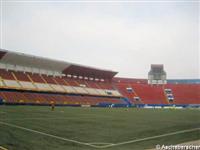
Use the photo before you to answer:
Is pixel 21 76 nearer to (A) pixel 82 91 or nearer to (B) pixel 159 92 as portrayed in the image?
(A) pixel 82 91

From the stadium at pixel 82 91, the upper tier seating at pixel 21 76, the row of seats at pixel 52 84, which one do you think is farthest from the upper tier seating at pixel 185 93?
the upper tier seating at pixel 21 76

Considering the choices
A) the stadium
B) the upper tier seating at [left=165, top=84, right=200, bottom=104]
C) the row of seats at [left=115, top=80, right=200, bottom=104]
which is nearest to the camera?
the stadium

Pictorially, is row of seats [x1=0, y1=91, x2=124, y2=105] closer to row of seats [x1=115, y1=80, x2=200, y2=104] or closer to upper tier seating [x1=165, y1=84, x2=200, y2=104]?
row of seats [x1=115, y1=80, x2=200, y2=104]

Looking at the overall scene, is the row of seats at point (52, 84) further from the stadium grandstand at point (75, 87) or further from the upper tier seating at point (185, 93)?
the upper tier seating at point (185, 93)

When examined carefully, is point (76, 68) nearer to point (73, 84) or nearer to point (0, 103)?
point (73, 84)

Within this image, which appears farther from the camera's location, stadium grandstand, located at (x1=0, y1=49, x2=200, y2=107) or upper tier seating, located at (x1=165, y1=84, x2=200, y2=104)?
upper tier seating, located at (x1=165, y1=84, x2=200, y2=104)

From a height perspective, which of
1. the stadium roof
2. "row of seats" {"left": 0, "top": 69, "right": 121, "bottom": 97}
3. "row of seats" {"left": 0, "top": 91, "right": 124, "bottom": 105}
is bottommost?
"row of seats" {"left": 0, "top": 91, "right": 124, "bottom": 105}

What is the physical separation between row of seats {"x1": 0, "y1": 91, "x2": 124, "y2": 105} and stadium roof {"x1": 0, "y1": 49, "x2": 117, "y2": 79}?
10.7 metres

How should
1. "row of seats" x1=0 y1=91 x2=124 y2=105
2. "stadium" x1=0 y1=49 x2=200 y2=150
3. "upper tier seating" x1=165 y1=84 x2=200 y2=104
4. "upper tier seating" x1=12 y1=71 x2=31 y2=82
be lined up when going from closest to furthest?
"stadium" x1=0 y1=49 x2=200 y2=150, "row of seats" x1=0 y1=91 x2=124 y2=105, "upper tier seating" x1=12 y1=71 x2=31 y2=82, "upper tier seating" x1=165 y1=84 x2=200 y2=104

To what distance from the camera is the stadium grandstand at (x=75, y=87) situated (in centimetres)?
7225

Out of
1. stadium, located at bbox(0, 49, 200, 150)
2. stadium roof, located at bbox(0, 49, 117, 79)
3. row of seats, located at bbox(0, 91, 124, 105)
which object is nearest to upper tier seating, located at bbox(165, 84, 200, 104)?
stadium, located at bbox(0, 49, 200, 150)

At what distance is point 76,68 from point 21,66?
735 inches

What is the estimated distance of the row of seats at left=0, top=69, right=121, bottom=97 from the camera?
73.0 meters

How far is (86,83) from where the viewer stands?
96.5 m
